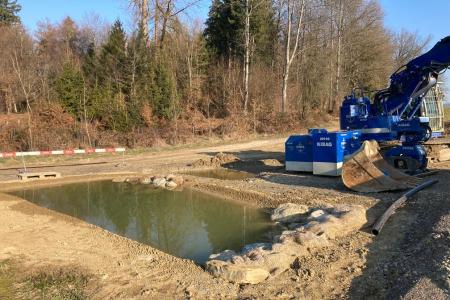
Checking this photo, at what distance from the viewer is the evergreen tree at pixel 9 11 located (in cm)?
5292

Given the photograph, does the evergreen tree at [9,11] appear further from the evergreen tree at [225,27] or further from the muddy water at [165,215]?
the muddy water at [165,215]

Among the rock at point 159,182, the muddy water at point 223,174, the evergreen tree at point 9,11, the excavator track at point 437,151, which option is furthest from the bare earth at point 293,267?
the evergreen tree at point 9,11

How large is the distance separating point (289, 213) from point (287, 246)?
11.3ft

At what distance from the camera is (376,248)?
7.84 metres

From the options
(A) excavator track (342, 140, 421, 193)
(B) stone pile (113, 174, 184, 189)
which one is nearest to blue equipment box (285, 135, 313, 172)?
(A) excavator track (342, 140, 421, 193)

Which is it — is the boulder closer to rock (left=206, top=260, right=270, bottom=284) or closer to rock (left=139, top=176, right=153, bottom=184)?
rock (left=206, top=260, right=270, bottom=284)

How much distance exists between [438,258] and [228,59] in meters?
35.6

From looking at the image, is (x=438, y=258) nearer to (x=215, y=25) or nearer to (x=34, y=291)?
(x=34, y=291)

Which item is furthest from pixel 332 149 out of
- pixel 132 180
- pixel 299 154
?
pixel 132 180

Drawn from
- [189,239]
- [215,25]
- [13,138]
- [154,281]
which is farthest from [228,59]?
[154,281]

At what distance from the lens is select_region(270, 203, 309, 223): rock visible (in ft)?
35.5

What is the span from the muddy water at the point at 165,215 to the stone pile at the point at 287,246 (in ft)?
2.79

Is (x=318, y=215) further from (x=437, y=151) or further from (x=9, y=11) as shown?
(x=9, y=11)

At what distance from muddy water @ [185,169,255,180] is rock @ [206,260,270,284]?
10718mm
